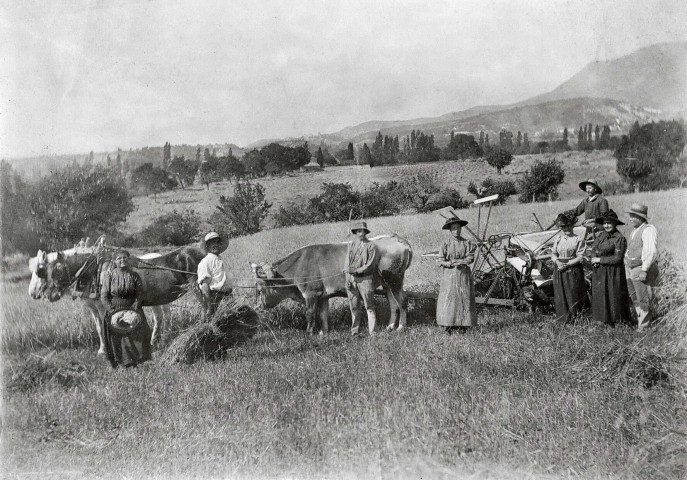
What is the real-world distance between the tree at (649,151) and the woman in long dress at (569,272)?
1.04 meters

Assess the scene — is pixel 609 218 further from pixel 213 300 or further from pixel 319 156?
pixel 213 300

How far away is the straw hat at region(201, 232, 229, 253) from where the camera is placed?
671 centimetres

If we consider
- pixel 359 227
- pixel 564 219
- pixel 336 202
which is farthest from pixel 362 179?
pixel 564 219

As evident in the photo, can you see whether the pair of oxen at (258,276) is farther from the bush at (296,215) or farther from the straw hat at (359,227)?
the bush at (296,215)

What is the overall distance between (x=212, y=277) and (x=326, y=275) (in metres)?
2.02

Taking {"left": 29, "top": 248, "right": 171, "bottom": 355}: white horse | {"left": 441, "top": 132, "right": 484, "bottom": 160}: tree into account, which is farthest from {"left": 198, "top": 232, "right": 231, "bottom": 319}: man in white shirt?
{"left": 441, "top": 132, "right": 484, "bottom": 160}: tree

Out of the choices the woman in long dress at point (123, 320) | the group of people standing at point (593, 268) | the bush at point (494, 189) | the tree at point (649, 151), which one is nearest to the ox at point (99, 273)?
the woman in long dress at point (123, 320)

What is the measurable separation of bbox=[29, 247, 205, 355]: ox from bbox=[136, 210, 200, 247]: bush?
6.4 inches

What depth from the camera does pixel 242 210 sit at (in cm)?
715

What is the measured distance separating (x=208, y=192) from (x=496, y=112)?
4.00 meters

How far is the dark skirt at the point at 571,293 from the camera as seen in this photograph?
7246 millimetres

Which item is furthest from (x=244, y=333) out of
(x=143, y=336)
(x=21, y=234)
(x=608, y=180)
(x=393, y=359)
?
(x=608, y=180)

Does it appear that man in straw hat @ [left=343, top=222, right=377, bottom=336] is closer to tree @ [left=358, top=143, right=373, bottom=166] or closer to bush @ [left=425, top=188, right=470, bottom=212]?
tree @ [left=358, top=143, right=373, bottom=166]

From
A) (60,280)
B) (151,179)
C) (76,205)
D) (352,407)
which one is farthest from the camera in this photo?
(151,179)
